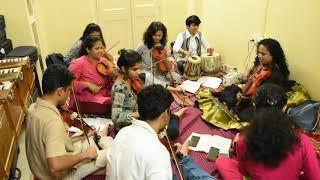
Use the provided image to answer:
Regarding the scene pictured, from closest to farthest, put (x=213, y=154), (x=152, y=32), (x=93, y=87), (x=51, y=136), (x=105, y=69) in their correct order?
(x=51, y=136)
(x=213, y=154)
(x=93, y=87)
(x=105, y=69)
(x=152, y=32)

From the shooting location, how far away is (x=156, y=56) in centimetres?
356

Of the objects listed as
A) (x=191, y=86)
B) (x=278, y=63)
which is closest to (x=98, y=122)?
(x=191, y=86)

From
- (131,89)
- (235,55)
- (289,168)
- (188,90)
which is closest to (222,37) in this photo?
(235,55)

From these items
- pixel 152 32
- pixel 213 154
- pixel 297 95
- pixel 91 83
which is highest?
pixel 152 32

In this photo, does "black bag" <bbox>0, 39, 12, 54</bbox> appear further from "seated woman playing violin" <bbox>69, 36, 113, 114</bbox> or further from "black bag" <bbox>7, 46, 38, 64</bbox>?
"seated woman playing violin" <bbox>69, 36, 113, 114</bbox>

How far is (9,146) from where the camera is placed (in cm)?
220

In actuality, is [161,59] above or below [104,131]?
above

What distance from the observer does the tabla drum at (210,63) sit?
3.85 metres

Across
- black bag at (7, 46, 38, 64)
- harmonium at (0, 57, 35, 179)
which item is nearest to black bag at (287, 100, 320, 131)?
harmonium at (0, 57, 35, 179)

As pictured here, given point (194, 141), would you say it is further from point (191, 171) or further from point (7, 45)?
point (7, 45)

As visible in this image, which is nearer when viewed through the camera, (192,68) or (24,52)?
(24,52)

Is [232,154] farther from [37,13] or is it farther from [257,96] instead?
[37,13]

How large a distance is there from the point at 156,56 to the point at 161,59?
2.8 inches

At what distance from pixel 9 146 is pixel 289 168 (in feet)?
6.18
